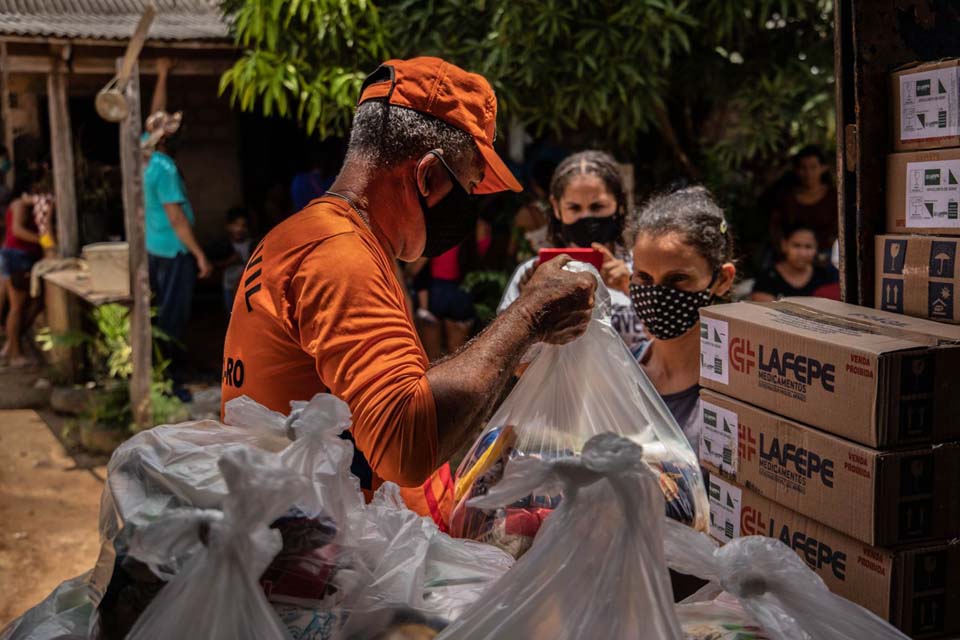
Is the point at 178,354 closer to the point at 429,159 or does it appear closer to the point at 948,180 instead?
the point at 429,159

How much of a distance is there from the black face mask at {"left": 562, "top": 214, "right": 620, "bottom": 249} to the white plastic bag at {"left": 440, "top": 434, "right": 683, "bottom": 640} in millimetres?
2623

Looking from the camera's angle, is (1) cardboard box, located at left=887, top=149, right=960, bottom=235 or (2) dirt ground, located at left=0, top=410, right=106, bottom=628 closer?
(1) cardboard box, located at left=887, top=149, right=960, bottom=235

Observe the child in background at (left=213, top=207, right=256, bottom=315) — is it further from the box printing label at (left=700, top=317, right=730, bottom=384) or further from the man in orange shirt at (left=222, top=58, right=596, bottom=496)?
the box printing label at (left=700, top=317, right=730, bottom=384)

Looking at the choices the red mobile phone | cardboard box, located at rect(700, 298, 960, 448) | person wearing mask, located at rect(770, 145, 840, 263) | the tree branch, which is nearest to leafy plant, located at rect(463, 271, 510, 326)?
the tree branch

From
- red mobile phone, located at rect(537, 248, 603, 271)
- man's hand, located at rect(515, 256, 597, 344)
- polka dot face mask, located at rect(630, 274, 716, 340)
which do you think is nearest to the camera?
man's hand, located at rect(515, 256, 597, 344)

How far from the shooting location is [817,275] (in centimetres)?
587

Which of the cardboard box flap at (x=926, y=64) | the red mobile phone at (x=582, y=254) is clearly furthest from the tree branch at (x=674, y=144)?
the cardboard box flap at (x=926, y=64)

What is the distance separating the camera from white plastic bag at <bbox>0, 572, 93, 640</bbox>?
5.00 ft

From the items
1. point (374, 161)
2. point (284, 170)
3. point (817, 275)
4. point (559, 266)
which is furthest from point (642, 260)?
point (284, 170)

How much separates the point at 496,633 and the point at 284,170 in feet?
34.4

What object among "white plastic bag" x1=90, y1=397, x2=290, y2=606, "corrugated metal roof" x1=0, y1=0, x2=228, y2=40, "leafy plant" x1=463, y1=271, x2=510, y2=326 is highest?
"corrugated metal roof" x1=0, y1=0, x2=228, y2=40

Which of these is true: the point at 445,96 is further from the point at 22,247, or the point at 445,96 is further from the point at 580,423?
the point at 22,247

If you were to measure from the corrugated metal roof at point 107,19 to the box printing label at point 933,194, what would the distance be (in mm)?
6370

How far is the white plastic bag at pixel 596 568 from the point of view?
1.30 meters
